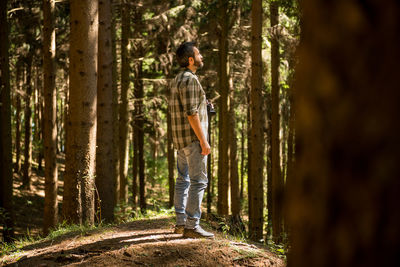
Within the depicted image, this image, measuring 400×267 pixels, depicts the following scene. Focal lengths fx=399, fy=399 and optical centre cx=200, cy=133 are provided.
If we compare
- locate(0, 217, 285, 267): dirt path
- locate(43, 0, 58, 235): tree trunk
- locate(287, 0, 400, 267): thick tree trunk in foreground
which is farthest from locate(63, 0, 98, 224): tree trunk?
locate(287, 0, 400, 267): thick tree trunk in foreground

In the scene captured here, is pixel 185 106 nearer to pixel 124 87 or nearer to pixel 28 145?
pixel 124 87

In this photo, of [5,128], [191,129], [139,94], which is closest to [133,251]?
[191,129]

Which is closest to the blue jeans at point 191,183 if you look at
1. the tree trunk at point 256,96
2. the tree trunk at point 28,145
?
the tree trunk at point 256,96

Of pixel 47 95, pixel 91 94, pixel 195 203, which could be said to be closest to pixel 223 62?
pixel 47 95

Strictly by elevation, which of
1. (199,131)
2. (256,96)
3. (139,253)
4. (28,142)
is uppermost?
(256,96)

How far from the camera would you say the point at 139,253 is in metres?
4.52

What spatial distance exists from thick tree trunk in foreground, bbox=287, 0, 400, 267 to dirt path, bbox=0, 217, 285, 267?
11.4 ft

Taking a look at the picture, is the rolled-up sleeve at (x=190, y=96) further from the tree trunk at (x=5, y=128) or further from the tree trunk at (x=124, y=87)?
the tree trunk at (x=124, y=87)

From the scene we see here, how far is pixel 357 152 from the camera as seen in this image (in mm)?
938

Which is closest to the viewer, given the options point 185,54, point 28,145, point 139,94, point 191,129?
point 191,129

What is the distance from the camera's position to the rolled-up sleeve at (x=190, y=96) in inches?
187

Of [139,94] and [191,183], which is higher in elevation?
[139,94]

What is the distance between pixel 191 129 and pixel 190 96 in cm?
41

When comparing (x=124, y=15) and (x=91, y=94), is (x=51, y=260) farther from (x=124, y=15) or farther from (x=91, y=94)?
(x=124, y=15)
